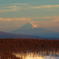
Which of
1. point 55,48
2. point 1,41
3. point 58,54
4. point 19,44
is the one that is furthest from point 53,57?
point 1,41

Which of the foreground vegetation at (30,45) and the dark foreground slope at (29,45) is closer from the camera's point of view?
the foreground vegetation at (30,45)

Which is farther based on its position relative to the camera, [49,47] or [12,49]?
[49,47]

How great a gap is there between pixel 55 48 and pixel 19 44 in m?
3.96

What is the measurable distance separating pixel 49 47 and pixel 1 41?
5.59m

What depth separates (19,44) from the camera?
89.7ft

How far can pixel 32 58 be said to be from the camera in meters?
20.4

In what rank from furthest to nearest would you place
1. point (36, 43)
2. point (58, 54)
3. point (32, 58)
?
1. point (36, 43)
2. point (58, 54)
3. point (32, 58)

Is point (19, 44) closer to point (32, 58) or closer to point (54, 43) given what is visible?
point (54, 43)

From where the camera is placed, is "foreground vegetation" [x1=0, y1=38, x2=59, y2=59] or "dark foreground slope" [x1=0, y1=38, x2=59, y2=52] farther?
"dark foreground slope" [x1=0, y1=38, x2=59, y2=52]

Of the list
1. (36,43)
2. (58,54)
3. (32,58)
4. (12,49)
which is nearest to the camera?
(32,58)

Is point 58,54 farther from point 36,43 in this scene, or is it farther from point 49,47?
point 36,43

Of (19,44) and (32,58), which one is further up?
(19,44)

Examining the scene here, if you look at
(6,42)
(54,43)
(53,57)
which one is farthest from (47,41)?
(53,57)

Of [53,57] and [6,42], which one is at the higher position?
[6,42]
